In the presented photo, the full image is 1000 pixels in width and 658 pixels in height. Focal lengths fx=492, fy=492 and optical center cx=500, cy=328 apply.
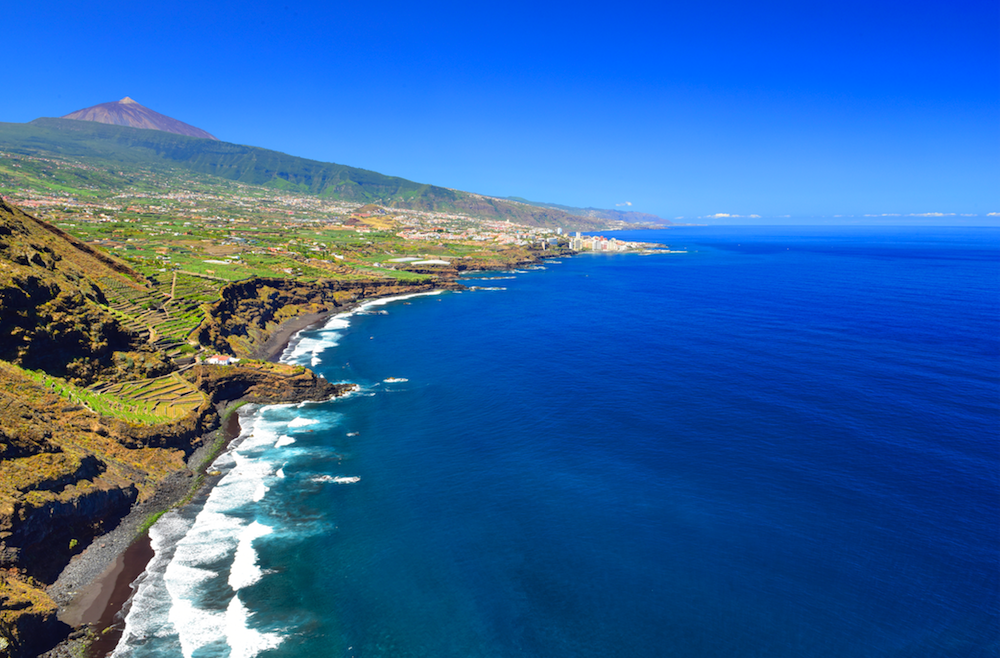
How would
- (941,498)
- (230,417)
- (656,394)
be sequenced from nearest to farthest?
1. (941,498)
2. (230,417)
3. (656,394)

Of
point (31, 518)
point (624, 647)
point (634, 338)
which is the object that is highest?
point (634, 338)

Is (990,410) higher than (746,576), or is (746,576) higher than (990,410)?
(990,410)

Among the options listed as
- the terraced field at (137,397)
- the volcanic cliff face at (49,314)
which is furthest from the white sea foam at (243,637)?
the volcanic cliff face at (49,314)

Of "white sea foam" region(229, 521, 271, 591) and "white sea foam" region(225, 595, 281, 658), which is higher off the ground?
"white sea foam" region(229, 521, 271, 591)

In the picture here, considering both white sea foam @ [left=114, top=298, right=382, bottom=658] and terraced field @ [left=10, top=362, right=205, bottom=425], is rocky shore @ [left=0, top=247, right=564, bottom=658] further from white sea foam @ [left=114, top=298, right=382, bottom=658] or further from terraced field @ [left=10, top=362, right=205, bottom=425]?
terraced field @ [left=10, top=362, right=205, bottom=425]

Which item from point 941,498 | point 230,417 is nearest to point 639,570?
point 941,498

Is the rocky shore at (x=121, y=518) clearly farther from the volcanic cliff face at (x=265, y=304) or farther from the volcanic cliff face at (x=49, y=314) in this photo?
the volcanic cliff face at (x=49, y=314)

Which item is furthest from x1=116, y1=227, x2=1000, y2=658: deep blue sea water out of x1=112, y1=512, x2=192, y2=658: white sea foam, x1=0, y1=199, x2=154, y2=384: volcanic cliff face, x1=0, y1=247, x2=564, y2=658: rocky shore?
x1=0, y1=199, x2=154, y2=384: volcanic cliff face

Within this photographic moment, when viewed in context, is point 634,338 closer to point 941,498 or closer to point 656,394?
point 656,394
